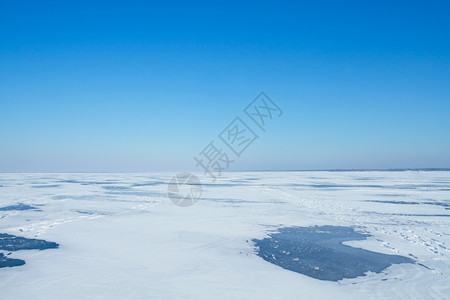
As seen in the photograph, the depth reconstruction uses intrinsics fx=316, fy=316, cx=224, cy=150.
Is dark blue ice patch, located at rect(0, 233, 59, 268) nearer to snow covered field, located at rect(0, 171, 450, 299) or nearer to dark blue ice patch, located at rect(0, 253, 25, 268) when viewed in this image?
dark blue ice patch, located at rect(0, 253, 25, 268)

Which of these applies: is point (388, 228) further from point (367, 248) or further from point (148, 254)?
point (148, 254)

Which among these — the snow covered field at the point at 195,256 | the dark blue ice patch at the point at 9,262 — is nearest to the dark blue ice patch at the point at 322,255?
the snow covered field at the point at 195,256

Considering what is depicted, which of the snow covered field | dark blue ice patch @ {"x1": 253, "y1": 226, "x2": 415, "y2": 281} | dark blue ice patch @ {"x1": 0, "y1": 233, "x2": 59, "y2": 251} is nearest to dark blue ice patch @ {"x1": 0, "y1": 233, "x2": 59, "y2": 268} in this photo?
dark blue ice patch @ {"x1": 0, "y1": 233, "x2": 59, "y2": 251}

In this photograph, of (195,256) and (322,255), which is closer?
(195,256)

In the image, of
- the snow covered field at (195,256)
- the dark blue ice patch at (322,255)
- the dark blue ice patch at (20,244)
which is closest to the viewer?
the snow covered field at (195,256)

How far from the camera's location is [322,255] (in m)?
6.13

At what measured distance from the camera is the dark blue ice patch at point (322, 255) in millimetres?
5242

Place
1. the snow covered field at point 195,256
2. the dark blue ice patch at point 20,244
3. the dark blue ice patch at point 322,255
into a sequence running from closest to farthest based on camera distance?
1. the snow covered field at point 195,256
2. the dark blue ice patch at point 322,255
3. the dark blue ice patch at point 20,244

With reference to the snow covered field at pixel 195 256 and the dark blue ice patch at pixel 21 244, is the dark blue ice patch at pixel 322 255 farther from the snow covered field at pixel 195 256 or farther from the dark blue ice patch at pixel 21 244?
the dark blue ice patch at pixel 21 244

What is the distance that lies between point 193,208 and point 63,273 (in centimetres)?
750

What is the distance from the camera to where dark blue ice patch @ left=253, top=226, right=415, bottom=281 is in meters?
5.24

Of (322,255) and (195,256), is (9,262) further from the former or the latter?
(322,255)

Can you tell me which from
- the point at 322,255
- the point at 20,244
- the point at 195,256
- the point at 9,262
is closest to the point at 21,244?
the point at 20,244

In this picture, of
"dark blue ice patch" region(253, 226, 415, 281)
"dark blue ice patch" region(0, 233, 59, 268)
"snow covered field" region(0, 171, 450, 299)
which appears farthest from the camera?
"dark blue ice patch" region(0, 233, 59, 268)
